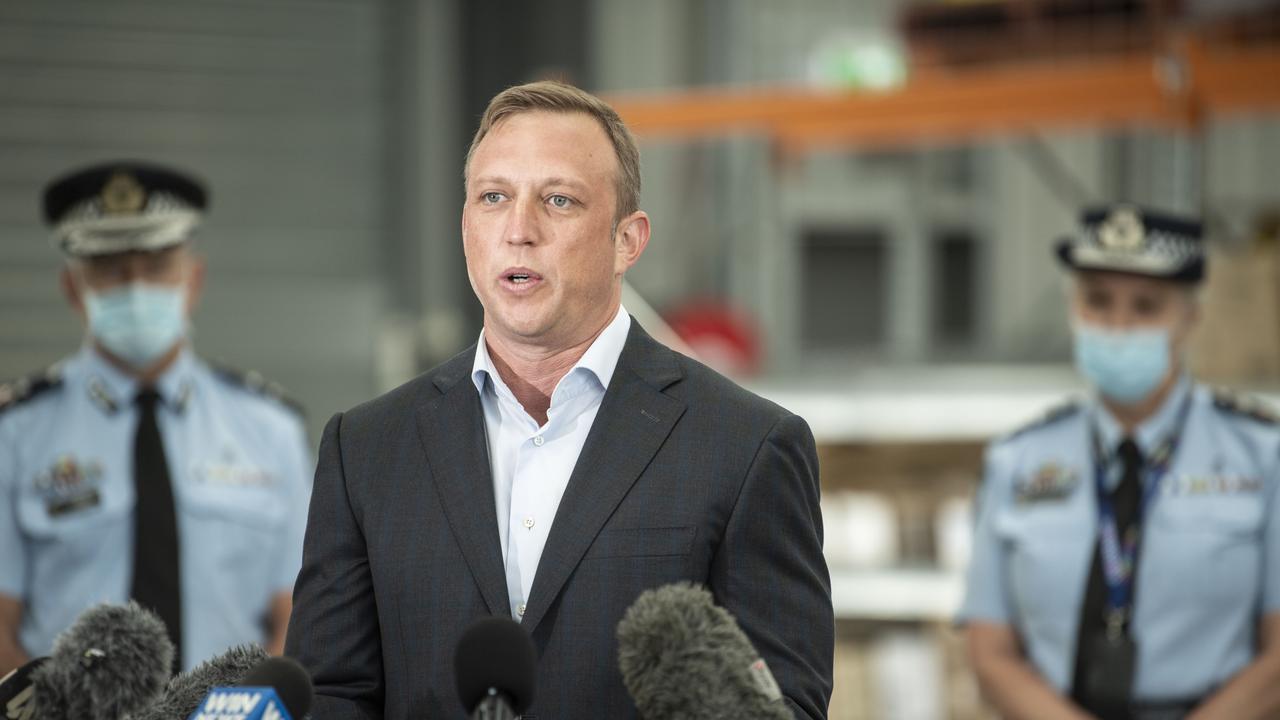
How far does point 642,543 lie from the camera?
1.47 m

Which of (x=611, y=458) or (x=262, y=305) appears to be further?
(x=262, y=305)

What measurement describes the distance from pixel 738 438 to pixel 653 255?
6.60 meters

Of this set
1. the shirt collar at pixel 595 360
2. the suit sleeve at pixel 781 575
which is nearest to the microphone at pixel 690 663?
the suit sleeve at pixel 781 575

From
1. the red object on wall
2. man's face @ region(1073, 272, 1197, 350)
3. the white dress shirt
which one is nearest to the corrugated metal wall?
the red object on wall

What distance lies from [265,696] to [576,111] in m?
0.63

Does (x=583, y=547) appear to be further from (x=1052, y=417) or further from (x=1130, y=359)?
(x=1052, y=417)

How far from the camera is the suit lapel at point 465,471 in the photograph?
58.9 inches

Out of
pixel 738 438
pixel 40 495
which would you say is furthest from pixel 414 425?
pixel 40 495

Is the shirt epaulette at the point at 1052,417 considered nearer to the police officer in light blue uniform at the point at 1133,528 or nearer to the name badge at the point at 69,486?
the police officer in light blue uniform at the point at 1133,528

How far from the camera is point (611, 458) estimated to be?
1.51 meters

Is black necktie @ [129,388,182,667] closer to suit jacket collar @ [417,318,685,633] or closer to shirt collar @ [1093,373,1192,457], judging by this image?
suit jacket collar @ [417,318,685,633]

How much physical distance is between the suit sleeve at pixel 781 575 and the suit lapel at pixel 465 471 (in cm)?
22

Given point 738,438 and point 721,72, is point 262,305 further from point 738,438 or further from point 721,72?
point 738,438

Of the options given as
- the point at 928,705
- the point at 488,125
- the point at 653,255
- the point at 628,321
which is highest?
the point at 488,125
